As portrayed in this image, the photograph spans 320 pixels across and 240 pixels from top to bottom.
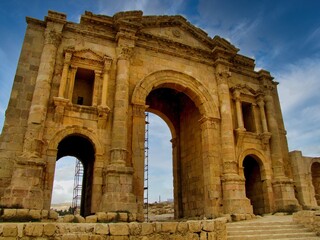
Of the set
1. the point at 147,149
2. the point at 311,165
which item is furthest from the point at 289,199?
the point at 147,149

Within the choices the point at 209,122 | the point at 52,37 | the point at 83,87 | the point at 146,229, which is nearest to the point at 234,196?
the point at 209,122

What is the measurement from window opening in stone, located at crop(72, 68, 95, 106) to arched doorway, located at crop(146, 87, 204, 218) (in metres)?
5.96

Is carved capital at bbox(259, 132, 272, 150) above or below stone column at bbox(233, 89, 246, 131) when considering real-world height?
below

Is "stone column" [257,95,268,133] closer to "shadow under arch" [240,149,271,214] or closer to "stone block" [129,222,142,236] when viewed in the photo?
"shadow under arch" [240,149,271,214]

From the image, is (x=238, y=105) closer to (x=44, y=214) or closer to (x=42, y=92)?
(x=42, y=92)

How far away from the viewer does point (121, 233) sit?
19.4 ft

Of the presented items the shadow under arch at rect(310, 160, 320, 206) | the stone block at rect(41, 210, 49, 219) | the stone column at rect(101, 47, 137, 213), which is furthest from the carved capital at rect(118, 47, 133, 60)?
the shadow under arch at rect(310, 160, 320, 206)

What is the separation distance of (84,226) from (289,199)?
11670 millimetres

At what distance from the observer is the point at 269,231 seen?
30.4ft

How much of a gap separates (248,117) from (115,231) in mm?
12923

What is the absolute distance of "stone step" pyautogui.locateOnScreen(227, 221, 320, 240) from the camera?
8.83 meters

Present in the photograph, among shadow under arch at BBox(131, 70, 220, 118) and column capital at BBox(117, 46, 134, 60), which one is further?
shadow under arch at BBox(131, 70, 220, 118)

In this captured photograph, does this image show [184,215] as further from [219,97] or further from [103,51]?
[103,51]

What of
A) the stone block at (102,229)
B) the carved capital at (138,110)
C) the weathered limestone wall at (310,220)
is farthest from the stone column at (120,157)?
the weathered limestone wall at (310,220)
